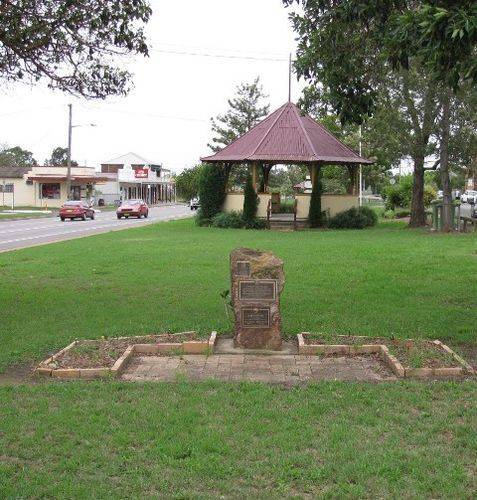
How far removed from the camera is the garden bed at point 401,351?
22.6 feet

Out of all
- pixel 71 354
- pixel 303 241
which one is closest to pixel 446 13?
pixel 71 354

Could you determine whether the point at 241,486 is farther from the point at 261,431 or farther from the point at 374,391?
the point at 374,391

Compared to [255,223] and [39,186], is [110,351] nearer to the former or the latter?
[255,223]

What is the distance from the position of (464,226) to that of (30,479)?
26.8 m

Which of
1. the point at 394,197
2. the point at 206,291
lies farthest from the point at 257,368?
the point at 394,197

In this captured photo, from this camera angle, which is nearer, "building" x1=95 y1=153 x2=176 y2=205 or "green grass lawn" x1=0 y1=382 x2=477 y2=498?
"green grass lawn" x1=0 y1=382 x2=477 y2=498

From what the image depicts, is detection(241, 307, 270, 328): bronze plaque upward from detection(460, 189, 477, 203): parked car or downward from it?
downward

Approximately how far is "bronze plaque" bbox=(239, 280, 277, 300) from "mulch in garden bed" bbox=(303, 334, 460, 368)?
76cm

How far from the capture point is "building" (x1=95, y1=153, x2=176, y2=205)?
288ft

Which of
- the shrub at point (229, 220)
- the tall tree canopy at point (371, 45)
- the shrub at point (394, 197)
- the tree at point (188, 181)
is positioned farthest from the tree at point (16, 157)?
the tall tree canopy at point (371, 45)

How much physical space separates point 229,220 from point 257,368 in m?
25.7

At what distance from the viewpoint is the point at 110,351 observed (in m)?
7.77

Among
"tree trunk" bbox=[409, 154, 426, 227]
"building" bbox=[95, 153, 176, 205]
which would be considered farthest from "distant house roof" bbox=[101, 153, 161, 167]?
"tree trunk" bbox=[409, 154, 426, 227]

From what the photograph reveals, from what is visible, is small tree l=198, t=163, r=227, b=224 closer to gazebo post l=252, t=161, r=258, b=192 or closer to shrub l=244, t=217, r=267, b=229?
gazebo post l=252, t=161, r=258, b=192
